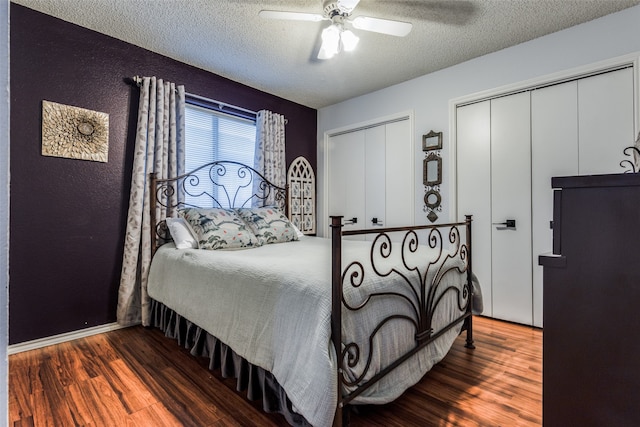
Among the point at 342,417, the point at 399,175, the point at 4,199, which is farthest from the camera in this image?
the point at 399,175

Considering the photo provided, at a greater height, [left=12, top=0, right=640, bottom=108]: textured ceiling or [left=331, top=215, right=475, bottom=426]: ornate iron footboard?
[left=12, top=0, right=640, bottom=108]: textured ceiling

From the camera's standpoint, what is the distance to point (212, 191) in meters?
3.17

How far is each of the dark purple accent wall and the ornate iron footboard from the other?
2105mm

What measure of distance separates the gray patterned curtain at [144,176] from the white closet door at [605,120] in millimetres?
3355

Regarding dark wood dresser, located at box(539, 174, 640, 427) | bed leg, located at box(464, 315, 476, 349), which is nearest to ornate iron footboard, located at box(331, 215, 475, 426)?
bed leg, located at box(464, 315, 476, 349)

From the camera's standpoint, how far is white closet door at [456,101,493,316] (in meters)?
2.83

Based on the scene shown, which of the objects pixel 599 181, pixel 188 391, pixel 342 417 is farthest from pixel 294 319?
pixel 599 181

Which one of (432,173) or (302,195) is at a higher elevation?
(432,173)

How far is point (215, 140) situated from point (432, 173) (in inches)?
90.7

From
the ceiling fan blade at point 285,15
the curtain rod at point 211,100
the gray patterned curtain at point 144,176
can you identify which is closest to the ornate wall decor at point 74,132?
the gray patterned curtain at point 144,176

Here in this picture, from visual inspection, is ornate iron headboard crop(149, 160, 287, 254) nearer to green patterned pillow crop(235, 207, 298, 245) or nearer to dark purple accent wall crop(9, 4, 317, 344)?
A: dark purple accent wall crop(9, 4, 317, 344)

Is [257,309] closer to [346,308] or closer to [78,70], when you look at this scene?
[346,308]

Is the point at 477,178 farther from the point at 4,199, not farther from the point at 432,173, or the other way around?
the point at 4,199

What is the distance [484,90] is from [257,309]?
9.07 ft
